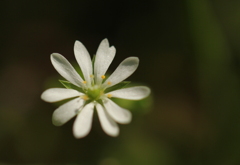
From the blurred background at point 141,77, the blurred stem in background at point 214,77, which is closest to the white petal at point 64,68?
the blurred background at point 141,77

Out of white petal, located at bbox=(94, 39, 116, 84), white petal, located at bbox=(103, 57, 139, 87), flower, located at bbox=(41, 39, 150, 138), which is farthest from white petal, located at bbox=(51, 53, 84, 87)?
white petal, located at bbox=(103, 57, 139, 87)

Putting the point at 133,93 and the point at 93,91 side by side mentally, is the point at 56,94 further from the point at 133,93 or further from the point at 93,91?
the point at 133,93

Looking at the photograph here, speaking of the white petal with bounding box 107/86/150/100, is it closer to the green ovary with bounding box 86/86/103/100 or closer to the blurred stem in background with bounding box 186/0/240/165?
the green ovary with bounding box 86/86/103/100

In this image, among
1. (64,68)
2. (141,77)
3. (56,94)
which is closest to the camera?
(56,94)

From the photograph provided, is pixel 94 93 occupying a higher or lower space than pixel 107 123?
higher

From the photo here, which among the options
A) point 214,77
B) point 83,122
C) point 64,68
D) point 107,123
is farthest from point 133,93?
point 214,77

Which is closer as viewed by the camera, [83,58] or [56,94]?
[56,94]

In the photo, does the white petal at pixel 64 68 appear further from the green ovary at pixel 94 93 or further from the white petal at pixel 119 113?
the white petal at pixel 119 113

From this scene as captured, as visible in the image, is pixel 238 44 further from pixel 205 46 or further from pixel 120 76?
pixel 120 76
